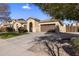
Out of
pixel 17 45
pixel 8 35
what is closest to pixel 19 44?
pixel 17 45

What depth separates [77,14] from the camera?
3.97 meters

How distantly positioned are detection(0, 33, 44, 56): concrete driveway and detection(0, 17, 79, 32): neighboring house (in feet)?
0.37

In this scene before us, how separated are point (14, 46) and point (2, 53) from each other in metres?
0.21

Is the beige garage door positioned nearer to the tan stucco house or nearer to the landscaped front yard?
the tan stucco house

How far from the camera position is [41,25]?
4.09 m

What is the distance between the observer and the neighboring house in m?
4.04

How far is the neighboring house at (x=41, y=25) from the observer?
404 centimetres

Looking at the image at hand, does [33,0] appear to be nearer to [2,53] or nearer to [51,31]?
[51,31]

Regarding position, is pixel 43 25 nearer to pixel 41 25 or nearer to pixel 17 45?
pixel 41 25

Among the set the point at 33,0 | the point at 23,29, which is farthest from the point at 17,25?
the point at 33,0

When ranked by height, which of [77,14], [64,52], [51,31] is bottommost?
[64,52]

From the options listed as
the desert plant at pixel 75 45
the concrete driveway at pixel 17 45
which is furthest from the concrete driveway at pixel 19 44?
the desert plant at pixel 75 45

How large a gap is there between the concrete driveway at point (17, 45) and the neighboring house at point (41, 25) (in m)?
0.11

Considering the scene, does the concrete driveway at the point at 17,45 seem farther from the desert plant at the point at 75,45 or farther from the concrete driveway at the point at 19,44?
the desert plant at the point at 75,45
